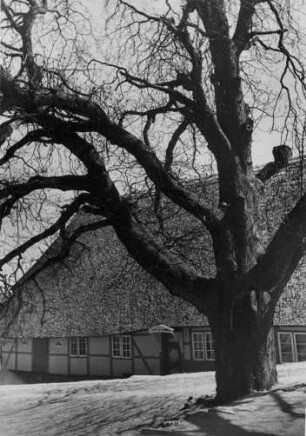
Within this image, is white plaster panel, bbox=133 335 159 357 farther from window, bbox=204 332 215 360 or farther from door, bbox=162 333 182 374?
window, bbox=204 332 215 360

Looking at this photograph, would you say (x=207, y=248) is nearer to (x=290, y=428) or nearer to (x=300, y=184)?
(x=300, y=184)

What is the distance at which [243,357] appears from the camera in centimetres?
347

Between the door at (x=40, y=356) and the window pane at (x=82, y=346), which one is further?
the window pane at (x=82, y=346)

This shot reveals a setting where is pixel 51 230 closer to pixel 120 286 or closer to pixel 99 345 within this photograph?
pixel 120 286

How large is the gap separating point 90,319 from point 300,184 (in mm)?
4301

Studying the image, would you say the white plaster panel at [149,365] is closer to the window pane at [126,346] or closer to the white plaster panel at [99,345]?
the window pane at [126,346]

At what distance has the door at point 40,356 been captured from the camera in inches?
327

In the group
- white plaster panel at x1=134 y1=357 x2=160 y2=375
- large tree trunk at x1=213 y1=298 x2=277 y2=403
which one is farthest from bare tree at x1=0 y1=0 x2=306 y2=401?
white plaster panel at x1=134 y1=357 x2=160 y2=375

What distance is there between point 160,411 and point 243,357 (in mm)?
681

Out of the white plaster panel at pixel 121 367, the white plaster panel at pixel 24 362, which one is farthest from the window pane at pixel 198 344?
the white plaster panel at pixel 24 362

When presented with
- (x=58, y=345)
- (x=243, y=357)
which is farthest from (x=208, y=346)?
(x=58, y=345)

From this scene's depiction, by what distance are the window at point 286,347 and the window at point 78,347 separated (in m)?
4.32

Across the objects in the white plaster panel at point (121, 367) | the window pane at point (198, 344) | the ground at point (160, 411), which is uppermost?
the window pane at point (198, 344)

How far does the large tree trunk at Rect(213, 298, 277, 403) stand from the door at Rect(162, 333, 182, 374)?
201 centimetres
